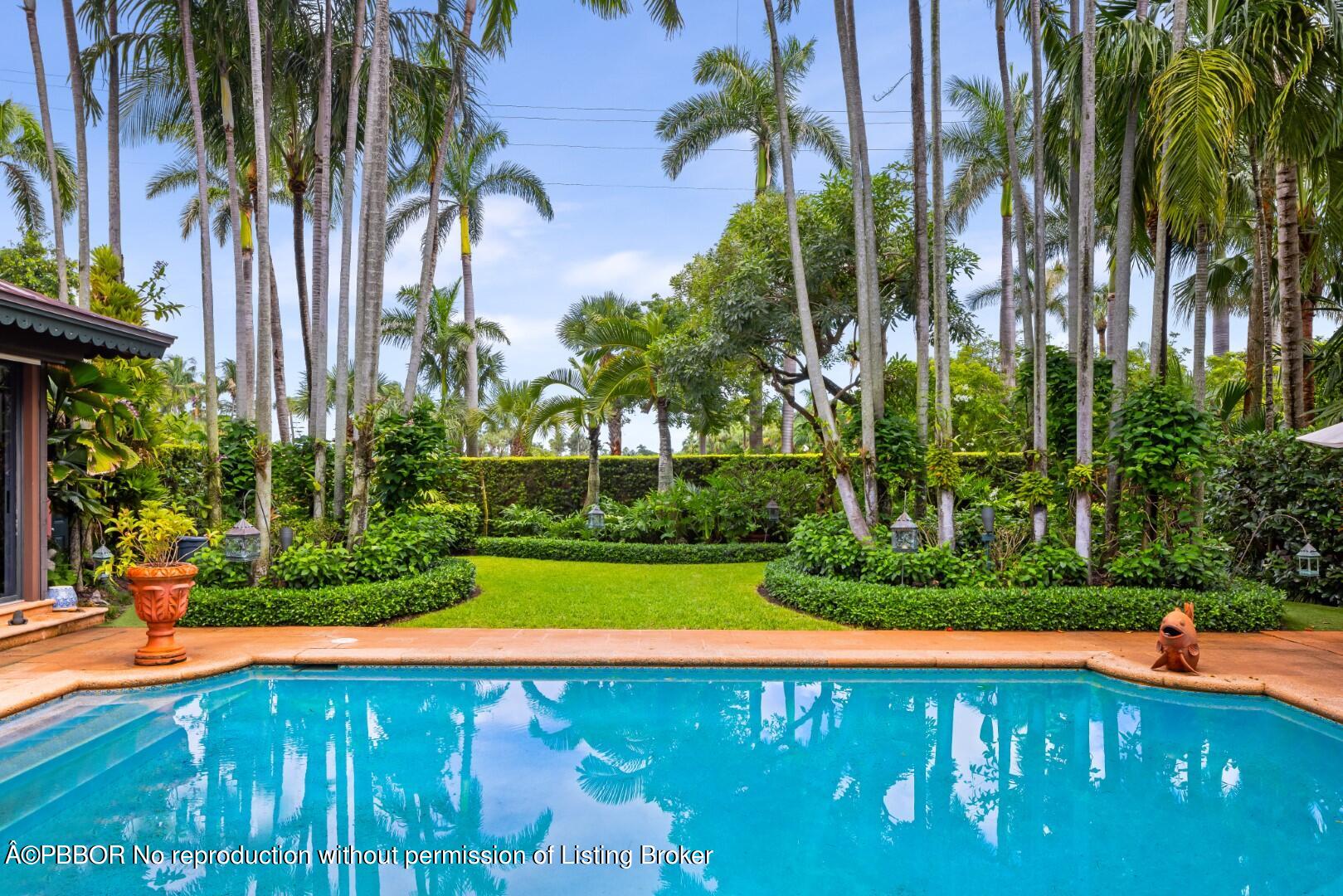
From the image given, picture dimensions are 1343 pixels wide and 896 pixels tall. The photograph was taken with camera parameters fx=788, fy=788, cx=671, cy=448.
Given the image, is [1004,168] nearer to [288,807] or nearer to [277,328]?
[277,328]

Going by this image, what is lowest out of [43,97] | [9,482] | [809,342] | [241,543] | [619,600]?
[619,600]

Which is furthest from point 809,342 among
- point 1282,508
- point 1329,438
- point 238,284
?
point 238,284

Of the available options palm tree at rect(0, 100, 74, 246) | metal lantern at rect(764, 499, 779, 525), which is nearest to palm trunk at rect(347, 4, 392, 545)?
metal lantern at rect(764, 499, 779, 525)

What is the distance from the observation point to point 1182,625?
6285 millimetres

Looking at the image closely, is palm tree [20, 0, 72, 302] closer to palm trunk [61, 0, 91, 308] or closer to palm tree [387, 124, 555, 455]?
palm trunk [61, 0, 91, 308]

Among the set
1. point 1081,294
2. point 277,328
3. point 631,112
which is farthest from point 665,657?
point 631,112

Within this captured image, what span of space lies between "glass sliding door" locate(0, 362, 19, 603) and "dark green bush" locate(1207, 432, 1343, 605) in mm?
12726

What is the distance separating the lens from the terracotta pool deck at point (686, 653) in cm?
608

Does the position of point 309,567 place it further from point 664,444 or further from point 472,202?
point 472,202

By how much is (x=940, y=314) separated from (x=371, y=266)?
273 inches

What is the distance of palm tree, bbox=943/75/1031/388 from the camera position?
19.4 meters

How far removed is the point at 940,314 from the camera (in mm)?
9445

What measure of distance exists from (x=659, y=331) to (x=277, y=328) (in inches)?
286

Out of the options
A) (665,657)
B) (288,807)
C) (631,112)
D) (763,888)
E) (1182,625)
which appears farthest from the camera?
(631,112)
